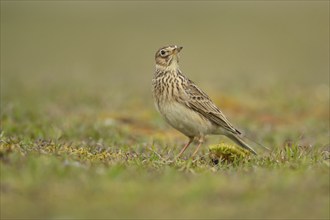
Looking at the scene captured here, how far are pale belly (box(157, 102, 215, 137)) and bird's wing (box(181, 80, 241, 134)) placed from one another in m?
0.08

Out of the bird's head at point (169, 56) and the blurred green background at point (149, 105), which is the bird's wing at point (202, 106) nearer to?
the bird's head at point (169, 56)

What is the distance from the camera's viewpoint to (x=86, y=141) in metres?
10.6

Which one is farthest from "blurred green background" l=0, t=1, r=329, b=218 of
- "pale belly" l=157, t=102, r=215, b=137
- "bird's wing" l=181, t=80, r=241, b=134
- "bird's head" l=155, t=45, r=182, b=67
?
"bird's head" l=155, t=45, r=182, b=67

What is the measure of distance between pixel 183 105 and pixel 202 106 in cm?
33

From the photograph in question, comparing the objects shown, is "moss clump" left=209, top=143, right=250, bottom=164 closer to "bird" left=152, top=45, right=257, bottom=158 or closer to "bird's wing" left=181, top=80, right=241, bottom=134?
"bird" left=152, top=45, right=257, bottom=158

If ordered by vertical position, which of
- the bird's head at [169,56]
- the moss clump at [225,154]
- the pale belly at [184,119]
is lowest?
the moss clump at [225,154]

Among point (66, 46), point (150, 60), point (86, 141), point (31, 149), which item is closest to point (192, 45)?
point (150, 60)

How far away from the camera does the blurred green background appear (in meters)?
6.46

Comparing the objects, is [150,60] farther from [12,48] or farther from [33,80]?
[33,80]

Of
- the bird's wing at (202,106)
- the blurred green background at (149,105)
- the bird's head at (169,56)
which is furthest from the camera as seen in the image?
the bird's head at (169,56)

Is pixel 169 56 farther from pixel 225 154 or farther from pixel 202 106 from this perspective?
pixel 225 154

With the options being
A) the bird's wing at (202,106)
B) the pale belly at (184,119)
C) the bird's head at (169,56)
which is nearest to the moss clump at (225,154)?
the pale belly at (184,119)

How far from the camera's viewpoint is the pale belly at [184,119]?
31.0 feet

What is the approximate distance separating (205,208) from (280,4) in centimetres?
3459
